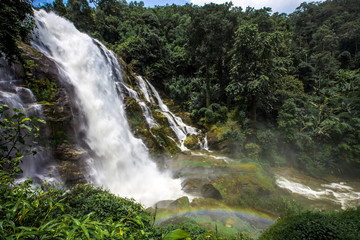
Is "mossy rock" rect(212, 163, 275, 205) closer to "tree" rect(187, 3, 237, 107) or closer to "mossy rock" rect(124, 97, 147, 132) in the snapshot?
"mossy rock" rect(124, 97, 147, 132)

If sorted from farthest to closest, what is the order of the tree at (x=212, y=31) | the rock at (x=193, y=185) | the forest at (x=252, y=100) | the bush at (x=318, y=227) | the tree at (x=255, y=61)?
the tree at (x=212, y=31)
the tree at (x=255, y=61)
the rock at (x=193, y=185)
the forest at (x=252, y=100)
the bush at (x=318, y=227)

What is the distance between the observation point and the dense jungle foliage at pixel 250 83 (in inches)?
456

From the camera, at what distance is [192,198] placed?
290 inches

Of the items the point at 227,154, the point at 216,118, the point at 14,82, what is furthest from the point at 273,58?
the point at 14,82

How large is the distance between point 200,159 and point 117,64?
38.3ft

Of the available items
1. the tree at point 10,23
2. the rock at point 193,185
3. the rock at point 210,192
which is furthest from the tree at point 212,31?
the tree at point 10,23

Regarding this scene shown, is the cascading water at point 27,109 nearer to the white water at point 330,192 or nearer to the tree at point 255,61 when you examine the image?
the white water at point 330,192

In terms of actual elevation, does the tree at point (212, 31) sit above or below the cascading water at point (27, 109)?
above

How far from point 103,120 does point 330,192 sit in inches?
540

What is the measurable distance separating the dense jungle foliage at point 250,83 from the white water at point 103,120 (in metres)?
6.19

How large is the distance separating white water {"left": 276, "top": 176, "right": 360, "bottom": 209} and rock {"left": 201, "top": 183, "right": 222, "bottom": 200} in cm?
454

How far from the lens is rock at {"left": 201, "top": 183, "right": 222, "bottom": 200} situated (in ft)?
23.4

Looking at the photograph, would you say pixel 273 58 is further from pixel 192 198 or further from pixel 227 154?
pixel 192 198

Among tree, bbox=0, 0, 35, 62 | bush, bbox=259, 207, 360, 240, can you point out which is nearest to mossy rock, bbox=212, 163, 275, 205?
bush, bbox=259, 207, 360, 240
